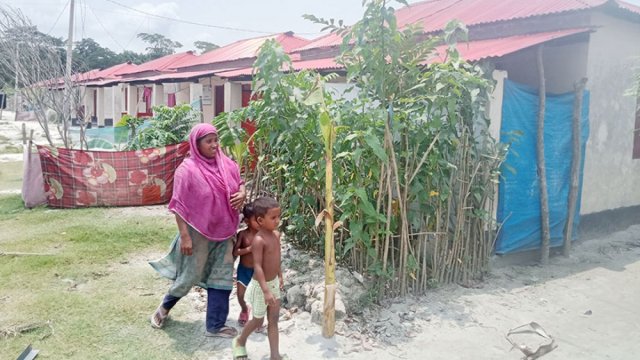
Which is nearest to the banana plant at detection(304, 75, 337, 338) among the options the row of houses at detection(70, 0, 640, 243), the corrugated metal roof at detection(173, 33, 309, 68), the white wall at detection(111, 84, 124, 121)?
the row of houses at detection(70, 0, 640, 243)

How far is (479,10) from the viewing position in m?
8.25

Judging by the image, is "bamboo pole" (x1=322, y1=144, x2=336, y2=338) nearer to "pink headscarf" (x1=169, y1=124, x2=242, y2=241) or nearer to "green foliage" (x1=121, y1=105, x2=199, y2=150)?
"pink headscarf" (x1=169, y1=124, x2=242, y2=241)

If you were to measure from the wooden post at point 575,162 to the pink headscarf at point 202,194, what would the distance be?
13.8 ft

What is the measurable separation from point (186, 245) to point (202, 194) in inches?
13.8

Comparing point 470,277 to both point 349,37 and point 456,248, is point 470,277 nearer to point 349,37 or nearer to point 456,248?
point 456,248

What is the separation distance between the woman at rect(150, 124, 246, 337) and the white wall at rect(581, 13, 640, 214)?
4.89m

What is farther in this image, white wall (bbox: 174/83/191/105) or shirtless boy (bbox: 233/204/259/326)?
white wall (bbox: 174/83/191/105)

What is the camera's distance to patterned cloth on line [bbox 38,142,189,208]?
774cm

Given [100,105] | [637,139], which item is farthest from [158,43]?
[637,139]

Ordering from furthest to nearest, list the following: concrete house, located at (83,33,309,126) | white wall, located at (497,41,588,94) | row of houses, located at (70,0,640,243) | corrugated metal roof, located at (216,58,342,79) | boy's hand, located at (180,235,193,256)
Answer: concrete house, located at (83,33,309,126) < corrugated metal roof, located at (216,58,342,79) < white wall, located at (497,41,588,94) < row of houses, located at (70,0,640,243) < boy's hand, located at (180,235,193,256)

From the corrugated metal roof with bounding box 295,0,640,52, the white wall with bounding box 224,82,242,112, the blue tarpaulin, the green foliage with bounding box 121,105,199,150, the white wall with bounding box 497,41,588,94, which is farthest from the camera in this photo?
the white wall with bounding box 224,82,242,112

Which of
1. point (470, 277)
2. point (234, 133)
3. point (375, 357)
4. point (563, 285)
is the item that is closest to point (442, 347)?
point (375, 357)

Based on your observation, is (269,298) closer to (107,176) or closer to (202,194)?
(202,194)

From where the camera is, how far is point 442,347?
3.57 m
